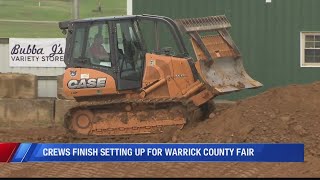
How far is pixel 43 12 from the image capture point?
136 feet

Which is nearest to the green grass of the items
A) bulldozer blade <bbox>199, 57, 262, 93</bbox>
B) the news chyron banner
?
bulldozer blade <bbox>199, 57, 262, 93</bbox>

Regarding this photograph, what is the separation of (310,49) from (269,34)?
148cm

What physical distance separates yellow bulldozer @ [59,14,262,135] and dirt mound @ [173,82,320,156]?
1.85 feet

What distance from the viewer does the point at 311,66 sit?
820 inches

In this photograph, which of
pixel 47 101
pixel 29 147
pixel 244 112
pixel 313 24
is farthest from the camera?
pixel 313 24

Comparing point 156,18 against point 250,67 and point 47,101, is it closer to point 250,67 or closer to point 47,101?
point 47,101

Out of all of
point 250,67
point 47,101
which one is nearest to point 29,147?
point 47,101

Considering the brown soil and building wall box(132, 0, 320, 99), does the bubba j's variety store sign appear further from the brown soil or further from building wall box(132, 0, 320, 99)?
the brown soil

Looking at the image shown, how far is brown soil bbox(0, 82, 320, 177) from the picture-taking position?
964 cm

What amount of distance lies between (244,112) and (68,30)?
172 inches

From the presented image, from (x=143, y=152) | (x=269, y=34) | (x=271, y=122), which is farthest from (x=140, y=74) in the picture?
(x=269, y=34)

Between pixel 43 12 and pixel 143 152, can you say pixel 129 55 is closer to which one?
pixel 143 152

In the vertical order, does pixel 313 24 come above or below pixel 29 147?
above

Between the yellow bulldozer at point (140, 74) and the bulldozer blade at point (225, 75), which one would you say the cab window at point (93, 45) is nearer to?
the yellow bulldozer at point (140, 74)
